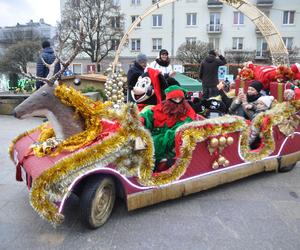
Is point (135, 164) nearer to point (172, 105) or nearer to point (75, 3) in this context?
point (172, 105)

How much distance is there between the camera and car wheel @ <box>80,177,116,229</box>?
308 cm

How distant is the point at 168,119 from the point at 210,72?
367 cm

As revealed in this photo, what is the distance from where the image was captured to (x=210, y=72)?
24.1ft

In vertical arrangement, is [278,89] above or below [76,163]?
above

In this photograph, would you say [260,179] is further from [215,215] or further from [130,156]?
[130,156]

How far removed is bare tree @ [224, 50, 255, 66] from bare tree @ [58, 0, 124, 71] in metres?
11.6

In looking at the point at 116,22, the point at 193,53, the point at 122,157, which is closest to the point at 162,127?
the point at 122,157

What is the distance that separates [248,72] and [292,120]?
159cm

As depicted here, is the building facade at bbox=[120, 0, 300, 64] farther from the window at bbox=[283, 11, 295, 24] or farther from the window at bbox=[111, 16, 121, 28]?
the window at bbox=[111, 16, 121, 28]

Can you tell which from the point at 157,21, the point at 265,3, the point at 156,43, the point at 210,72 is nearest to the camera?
the point at 210,72

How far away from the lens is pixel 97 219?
3.23 m

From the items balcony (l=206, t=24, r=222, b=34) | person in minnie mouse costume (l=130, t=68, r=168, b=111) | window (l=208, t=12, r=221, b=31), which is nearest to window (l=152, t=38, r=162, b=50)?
balcony (l=206, t=24, r=222, b=34)

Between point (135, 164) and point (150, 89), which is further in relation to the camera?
point (150, 89)

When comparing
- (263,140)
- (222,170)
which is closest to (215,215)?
(222,170)
